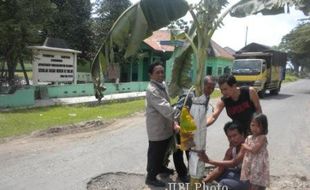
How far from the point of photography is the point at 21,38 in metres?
16.5

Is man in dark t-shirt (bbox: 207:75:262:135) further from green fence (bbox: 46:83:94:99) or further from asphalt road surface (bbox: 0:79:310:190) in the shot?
green fence (bbox: 46:83:94:99)

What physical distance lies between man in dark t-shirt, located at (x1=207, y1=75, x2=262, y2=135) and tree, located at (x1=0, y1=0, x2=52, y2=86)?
40.1 feet

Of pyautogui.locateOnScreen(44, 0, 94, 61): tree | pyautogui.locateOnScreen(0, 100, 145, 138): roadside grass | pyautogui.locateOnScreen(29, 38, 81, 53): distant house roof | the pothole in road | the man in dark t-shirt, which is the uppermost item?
pyautogui.locateOnScreen(44, 0, 94, 61): tree

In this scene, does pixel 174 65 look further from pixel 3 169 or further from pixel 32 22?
pixel 32 22

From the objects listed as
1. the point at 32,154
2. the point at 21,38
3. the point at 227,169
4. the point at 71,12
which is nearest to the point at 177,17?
the point at 227,169

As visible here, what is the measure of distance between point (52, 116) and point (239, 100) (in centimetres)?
935

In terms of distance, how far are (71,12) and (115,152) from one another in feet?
77.3

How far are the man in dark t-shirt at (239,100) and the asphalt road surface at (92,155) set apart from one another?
2.08 meters

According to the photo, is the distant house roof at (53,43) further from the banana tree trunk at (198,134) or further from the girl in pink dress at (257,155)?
the girl in pink dress at (257,155)

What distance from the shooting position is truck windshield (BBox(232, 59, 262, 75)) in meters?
Result: 23.5

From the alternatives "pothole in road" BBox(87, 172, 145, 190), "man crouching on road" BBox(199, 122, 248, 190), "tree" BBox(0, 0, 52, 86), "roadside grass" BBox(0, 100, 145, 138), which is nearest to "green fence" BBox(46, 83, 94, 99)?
"tree" BBox(0, 0, 52, 86)

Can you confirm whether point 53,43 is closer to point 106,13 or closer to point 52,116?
point 52,116

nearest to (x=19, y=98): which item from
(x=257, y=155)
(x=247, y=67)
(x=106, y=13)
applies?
(x=257, y=155)

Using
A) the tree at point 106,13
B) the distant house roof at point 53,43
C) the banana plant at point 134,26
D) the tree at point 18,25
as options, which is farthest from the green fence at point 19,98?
the tree at point 106,13
